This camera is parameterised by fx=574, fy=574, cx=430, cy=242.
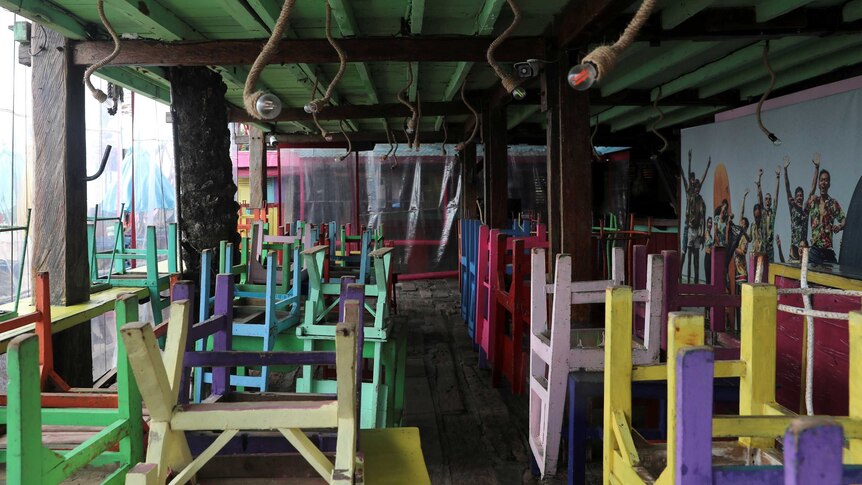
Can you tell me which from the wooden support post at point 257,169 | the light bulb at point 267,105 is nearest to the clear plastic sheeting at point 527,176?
the wooden support post at point 257,169

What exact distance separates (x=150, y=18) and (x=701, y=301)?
134 inches

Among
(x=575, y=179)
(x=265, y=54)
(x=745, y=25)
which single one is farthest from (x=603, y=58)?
(x=745, y=25)

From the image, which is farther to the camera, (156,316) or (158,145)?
(158,145)

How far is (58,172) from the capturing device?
360 cm

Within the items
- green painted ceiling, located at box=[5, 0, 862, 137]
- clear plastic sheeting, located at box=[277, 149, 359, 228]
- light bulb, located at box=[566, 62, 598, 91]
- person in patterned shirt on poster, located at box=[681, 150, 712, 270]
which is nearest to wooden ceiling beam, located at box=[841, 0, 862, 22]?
green painted ceiling, located at box=[5, 0, 862, 137]

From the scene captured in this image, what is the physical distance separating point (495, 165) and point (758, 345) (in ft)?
16.3

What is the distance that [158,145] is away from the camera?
713 cm

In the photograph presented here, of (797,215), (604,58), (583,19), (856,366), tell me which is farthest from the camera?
(797,215)

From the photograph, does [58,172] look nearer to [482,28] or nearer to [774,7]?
[482,28]

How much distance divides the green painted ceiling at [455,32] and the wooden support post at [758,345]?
236 cm

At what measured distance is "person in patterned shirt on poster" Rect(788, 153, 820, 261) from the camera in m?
4.36

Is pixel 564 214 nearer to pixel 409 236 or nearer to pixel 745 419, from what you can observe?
pixel 745 419

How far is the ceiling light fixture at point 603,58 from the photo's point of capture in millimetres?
1866

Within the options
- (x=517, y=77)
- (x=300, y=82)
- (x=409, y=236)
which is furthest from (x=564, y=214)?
(x=409, y=236)
